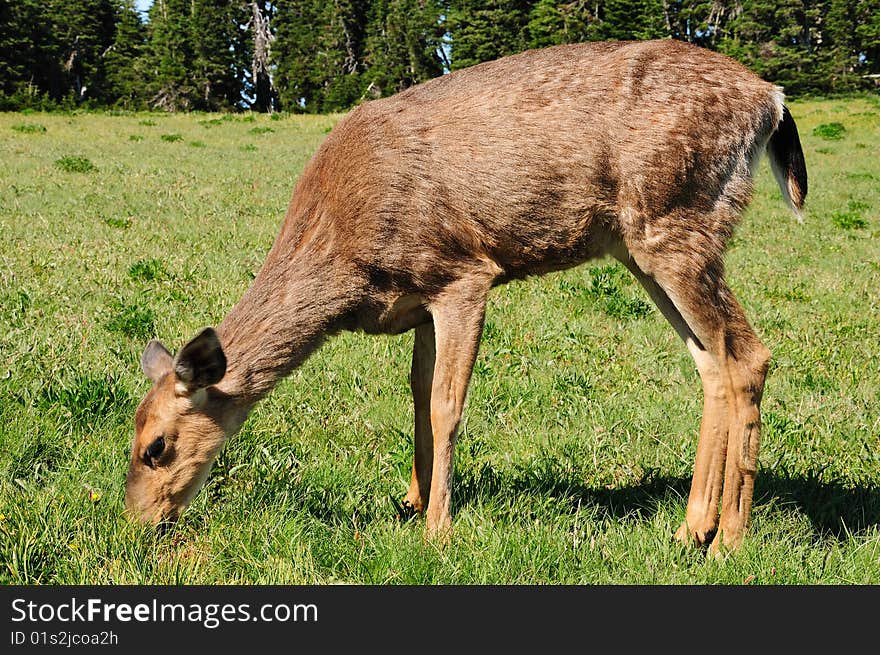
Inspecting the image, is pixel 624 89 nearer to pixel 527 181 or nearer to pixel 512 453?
pixel 527 181

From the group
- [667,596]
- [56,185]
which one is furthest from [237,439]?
[56,185]

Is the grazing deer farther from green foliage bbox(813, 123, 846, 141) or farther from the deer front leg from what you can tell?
green foliage bbox(813, 123, 846, 141)

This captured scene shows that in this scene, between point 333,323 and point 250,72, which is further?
point 250,72

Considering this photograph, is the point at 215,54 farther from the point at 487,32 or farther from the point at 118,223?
the point at 118,223

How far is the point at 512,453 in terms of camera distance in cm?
474

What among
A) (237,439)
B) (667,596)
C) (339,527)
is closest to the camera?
(667,596)

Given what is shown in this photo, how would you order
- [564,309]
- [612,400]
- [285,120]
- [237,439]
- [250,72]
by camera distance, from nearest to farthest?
1. [237,439]
2. [612,400]
3. [564,309]
4. [285,120]
5. [250,72]

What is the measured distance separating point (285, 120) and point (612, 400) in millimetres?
28634

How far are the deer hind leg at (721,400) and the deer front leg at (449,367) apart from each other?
2.85 feet

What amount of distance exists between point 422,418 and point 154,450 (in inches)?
52.1

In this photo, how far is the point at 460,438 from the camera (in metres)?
4.93

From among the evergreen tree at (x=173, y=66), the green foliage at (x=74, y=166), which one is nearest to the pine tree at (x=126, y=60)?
the evergreen tree at (x=173, y=66)

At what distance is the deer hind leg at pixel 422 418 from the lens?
4238mm

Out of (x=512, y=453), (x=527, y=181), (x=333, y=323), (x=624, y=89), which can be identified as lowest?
(x=512, y=453)
